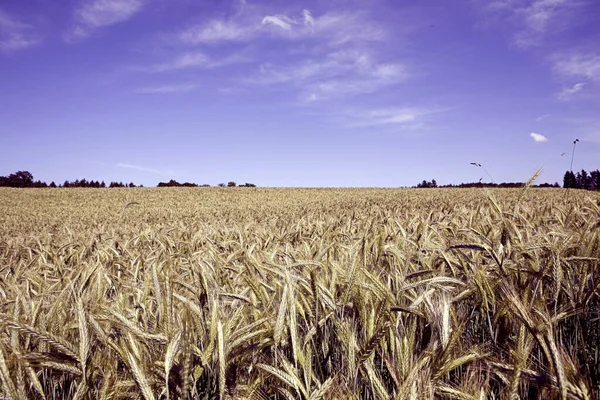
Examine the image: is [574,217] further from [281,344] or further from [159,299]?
[159,299]

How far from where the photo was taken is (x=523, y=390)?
4.90 feet

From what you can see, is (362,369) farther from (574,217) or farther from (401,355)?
(574,217)

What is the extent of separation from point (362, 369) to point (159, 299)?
2.98ft

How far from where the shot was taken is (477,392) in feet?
3.55

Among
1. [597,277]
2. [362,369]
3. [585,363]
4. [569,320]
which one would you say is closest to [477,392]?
[362,369]

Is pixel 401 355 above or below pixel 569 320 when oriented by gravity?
above

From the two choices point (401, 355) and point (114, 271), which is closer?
point (401, 355)

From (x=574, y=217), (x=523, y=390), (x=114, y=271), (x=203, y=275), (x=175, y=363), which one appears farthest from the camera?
(x=574, y=217)

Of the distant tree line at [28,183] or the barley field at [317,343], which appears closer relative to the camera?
the barley field at [317,343]

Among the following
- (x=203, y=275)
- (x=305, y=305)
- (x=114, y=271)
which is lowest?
(x=114, y=271)

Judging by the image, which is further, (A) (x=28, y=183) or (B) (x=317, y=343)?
(A) (x=28, y=183)

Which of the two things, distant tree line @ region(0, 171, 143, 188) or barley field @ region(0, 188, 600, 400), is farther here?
distant tree line @ region(0, 171, 143, 188)

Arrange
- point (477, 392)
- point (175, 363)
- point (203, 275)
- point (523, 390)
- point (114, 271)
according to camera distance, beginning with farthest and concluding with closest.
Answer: point (114, 271), point (203, 275), point (523, 390), point (175, 363), point (477, 392)

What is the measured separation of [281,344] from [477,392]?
2.84 ft
